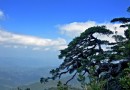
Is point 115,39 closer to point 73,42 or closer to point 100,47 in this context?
point 100,47

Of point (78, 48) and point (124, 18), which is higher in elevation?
point (124, 18)

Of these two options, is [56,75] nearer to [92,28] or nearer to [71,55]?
[71,55]

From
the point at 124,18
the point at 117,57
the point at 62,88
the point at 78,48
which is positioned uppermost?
the point at 124,18

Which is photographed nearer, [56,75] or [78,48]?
[78,48]

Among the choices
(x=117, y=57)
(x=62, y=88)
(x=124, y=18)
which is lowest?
(x=62, y=88)

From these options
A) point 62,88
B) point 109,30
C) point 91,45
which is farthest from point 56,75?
point 62,88

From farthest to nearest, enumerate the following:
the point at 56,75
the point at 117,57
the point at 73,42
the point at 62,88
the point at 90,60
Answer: the point at 56,75
the point at 73,42
the point at 90,60
the point at 117,57
the point at 62,88

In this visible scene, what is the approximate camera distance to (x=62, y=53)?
37312 mm

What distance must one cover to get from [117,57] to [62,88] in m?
8.10

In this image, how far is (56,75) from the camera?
39438mm

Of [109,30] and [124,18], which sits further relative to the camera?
[109,30]

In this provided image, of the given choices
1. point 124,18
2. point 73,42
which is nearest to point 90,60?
point 73,42

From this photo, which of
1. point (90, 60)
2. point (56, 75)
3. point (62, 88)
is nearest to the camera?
point (62, 88)

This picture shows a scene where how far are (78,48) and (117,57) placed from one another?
8.61 meters
